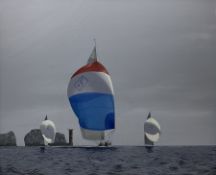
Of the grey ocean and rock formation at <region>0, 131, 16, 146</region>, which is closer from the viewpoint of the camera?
the grey ocean

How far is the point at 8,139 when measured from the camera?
18162 cm

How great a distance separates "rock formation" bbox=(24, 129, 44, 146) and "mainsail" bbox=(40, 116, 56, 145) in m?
63.8

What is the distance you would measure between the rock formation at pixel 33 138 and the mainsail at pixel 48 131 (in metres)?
63.8

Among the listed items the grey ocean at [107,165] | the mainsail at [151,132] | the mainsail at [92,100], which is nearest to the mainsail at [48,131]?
the mainsail at [151,132]

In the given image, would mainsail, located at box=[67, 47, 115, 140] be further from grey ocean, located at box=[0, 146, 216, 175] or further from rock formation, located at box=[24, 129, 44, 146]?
rock formation, located at box=[24, 129, 44, 146]

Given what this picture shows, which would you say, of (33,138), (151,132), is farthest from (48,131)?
(33,138)

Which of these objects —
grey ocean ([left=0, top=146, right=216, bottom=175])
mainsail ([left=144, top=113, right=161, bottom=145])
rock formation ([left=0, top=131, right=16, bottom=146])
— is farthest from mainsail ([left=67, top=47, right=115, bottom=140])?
rock formation ([left=0, top=131, right=16, bottom=146])

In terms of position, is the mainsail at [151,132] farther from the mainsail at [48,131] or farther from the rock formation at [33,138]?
the rock formation at [33,138]

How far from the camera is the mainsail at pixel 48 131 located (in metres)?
110

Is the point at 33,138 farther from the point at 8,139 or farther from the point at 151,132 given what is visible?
the point at 151,132

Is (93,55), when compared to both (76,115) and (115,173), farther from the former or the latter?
(115,173)

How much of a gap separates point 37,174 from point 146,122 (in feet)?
291

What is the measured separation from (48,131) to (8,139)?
250 ft

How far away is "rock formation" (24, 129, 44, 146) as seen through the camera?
579 feet
